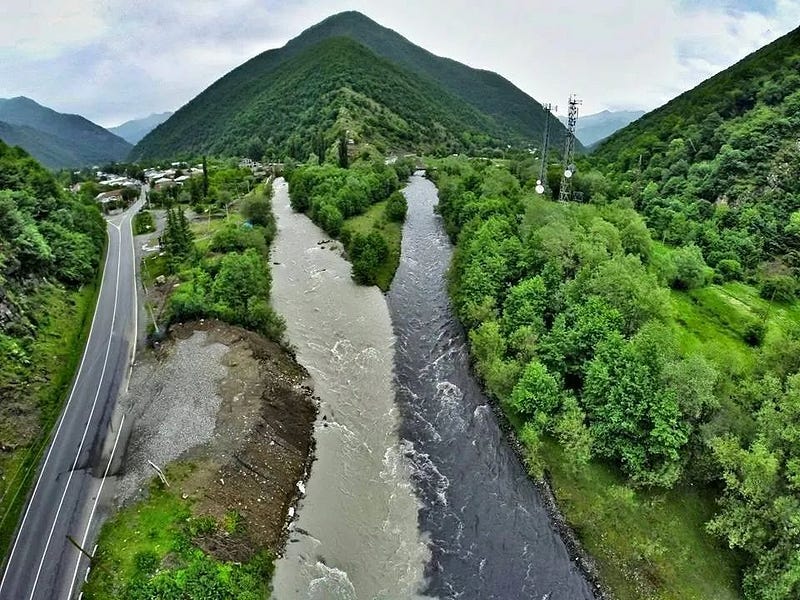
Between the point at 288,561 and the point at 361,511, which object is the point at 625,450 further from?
the point at 288,561

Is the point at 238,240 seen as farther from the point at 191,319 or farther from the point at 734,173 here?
the point at 734,173

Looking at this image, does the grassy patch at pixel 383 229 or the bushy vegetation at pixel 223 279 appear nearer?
the bushy vegetation at pixel 223 279

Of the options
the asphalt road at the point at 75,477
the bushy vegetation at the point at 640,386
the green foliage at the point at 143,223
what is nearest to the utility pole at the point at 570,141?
the bushy vegetation at the point at 640,386

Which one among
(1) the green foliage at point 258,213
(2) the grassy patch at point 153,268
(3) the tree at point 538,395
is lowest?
(3) the tree at point 538,395

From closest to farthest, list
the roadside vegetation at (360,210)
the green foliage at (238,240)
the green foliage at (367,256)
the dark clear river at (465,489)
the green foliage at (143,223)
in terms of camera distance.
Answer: the dark clear river at (465,489) → the green foliage at (367,256) → the roadside vegetation at (360,210) → the green foliage at (238,240) → the green foliage at (143,223)

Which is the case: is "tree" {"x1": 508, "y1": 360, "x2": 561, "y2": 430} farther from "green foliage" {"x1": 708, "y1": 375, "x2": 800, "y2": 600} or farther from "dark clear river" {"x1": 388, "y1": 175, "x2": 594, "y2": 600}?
"green foliage" {"x1": 708, "y1": 375, "x2": 800, "y2": 600}

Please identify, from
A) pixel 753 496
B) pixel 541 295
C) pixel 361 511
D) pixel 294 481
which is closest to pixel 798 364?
pixel 753 496

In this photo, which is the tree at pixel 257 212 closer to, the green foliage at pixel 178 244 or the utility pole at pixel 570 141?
the green foliage at pixel 178 244
